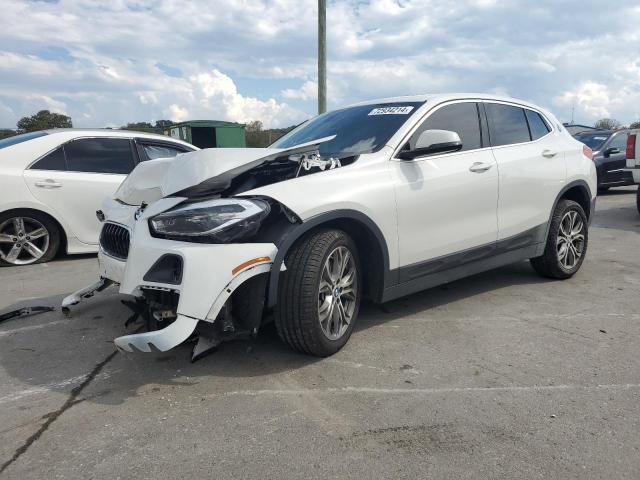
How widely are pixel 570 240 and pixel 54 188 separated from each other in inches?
228

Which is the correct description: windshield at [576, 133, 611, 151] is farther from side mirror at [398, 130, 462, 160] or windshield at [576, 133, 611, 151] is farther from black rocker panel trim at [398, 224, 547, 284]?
side mirror at [398, 130, 462, 160]

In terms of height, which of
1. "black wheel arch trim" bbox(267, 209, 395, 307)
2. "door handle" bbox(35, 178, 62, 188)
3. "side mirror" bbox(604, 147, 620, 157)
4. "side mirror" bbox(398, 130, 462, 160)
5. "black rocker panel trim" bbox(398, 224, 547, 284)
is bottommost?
"black rocker panel trim" bbox(398, 224, 547, 284)

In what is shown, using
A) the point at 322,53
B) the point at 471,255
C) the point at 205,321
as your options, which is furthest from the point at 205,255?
the point at 322,53

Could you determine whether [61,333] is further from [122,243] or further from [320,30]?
[320,30]

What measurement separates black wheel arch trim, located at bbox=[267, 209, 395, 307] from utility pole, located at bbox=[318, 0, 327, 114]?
10407 mm

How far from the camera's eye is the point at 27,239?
A: 6.46m

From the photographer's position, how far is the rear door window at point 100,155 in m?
6.73

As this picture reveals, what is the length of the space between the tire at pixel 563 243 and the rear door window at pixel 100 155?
510 cm

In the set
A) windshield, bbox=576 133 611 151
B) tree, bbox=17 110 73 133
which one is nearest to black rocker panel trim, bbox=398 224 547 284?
windshield, bbox=576 133 611 151

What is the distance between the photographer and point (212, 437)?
2.58m

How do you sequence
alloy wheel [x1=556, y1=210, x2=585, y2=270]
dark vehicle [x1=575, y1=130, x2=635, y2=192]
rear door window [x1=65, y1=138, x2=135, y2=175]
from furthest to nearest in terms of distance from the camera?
dark vehicle [x1=575, y1=130, x2=635, y2=192] < rear door window [x1=65, y1=138, x2=135, y2=175] < alloy wheel [x1=556, y1=210, x2=585, y2=270]

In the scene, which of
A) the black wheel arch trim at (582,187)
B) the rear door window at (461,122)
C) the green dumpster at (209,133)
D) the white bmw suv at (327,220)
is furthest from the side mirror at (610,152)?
the green dumpster at (209,133)

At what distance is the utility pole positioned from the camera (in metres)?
13.0

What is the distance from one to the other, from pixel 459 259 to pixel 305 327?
160 centimetres
